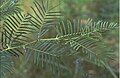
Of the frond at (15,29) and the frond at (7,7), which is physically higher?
the frond at (7,7)

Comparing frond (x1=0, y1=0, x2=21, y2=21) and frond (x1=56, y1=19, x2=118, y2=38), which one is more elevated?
frond (x1=0, y1=0, x2=21, y2=21)

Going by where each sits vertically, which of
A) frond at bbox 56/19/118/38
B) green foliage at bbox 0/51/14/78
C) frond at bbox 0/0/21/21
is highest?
frond at bbox 0/0/21/21

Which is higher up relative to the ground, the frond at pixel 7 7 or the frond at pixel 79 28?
the frond at pixel 7 7

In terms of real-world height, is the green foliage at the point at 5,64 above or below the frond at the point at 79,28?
below

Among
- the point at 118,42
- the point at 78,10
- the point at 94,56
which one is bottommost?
the point at 118,42

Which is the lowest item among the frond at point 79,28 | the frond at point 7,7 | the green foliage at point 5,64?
the green foliage at point 5,64

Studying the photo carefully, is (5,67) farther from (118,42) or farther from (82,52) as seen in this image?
(118,42)

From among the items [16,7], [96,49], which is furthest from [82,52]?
[16,7]

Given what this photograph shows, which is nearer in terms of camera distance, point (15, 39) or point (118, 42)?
point (15, 39)

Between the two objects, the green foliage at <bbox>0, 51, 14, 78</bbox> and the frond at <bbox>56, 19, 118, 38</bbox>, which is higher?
the frond at <bbox>56, 19, 118, 38</bbox>

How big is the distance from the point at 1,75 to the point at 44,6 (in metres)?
0.15

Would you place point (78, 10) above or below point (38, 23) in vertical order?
below

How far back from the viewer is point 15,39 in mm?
638

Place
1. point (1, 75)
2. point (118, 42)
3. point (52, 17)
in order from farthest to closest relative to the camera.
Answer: point (118, 42) → point (52, 17) → point (1, 75)
